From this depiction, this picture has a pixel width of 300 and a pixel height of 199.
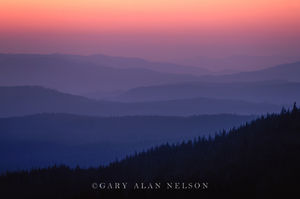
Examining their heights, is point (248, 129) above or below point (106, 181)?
above

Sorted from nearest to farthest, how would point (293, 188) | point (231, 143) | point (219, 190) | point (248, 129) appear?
point (293, 188)
point (219, 190)
point (231, 143)
point (248, 129)

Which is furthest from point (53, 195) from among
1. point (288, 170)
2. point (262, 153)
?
point (288, 170)

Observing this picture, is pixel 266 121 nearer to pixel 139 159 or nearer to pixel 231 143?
pixel 231 143

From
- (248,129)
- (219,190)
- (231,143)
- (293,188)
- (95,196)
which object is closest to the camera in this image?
(293,188)

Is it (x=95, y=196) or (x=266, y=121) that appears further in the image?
(x=266, y=121)

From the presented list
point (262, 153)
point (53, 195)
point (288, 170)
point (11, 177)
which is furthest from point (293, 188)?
point (11, 177)

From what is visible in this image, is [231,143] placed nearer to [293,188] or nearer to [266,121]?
[266,121]
